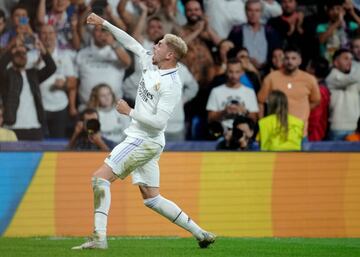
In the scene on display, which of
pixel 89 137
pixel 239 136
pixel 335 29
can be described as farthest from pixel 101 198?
pixel 335 29

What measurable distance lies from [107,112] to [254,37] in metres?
2.96

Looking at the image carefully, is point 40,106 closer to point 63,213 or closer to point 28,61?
point 28,61

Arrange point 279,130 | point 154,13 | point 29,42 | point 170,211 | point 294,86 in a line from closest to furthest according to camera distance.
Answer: point 170,211, point 279,130, point 29,42, point 294,86, point 154,13

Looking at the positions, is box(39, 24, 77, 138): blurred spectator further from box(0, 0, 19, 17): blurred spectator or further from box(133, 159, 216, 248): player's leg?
box(133, 159, 216, 248): player's leg

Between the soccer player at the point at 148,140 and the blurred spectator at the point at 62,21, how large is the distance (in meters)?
6.11

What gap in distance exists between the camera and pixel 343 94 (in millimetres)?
17891

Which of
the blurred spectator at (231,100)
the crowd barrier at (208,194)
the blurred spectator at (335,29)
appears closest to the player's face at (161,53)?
the crowd barrier at (208,194)

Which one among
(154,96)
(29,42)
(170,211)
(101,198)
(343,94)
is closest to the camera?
(101,198)

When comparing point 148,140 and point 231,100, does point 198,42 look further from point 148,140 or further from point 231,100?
point 148,140

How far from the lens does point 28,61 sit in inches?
671

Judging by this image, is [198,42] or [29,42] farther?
[198,42]

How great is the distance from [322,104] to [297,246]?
20.4 feet

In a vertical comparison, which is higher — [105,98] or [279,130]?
[105,98]

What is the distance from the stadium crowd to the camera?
16922 mm
